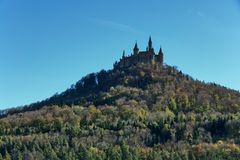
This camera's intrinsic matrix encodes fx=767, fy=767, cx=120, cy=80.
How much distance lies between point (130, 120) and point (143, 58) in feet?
68.7

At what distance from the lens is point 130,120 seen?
3814 inches

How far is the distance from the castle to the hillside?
151 mm

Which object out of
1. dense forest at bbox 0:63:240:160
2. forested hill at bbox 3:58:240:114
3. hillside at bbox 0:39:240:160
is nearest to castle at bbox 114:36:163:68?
hillside at bbox 0:39:240:160

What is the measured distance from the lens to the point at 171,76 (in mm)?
110875

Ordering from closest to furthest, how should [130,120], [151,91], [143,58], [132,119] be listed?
1. [130,120]
2. [132,119]
3. [151,91]
4. [143,58]

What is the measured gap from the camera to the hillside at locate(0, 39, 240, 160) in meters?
78.4

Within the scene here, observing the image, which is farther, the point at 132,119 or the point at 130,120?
the point at 132,119

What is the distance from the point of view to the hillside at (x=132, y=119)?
7844 centimetres

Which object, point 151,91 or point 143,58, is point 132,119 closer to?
point 151,91

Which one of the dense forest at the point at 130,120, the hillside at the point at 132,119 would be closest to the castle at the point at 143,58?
the hillside at the point at 132,119

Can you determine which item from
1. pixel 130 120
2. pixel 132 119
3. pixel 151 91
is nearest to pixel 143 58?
pixel 151 91

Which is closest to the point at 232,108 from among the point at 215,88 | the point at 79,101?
the point at 215,88

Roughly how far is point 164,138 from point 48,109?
75.0ft

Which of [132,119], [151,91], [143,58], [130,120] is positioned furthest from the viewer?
[143,58]
